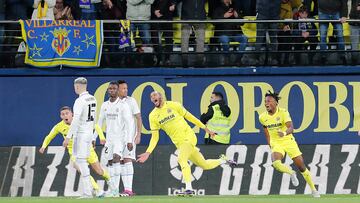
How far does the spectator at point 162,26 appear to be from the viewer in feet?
91.1

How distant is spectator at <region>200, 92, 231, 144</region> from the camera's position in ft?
86.7

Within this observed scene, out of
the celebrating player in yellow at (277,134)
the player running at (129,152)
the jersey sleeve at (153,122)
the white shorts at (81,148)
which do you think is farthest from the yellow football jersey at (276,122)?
the white shorts at (81,148)

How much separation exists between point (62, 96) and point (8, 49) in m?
1.50

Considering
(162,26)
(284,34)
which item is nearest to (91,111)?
(162,26)

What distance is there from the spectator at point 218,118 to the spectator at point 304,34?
228cm

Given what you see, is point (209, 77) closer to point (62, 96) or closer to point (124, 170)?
point (62, 96)

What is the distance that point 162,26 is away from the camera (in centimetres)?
2808

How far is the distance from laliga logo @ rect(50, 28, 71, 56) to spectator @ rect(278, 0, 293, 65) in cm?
444

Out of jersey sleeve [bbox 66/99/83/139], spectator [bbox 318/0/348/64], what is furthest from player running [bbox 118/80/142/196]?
spectator [bbox 318/0/348/64]

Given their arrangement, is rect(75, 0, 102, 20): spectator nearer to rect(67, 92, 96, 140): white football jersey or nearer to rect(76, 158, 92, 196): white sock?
rect(67, 92, 96, 140): white football jersey

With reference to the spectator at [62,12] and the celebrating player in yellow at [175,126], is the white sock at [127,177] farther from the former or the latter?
the spectator at [62,12]

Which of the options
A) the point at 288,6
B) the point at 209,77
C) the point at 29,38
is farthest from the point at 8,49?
the point at 288,6

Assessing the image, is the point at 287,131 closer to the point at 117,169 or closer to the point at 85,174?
the point at 117,169

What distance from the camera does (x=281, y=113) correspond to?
24609 millimetres
